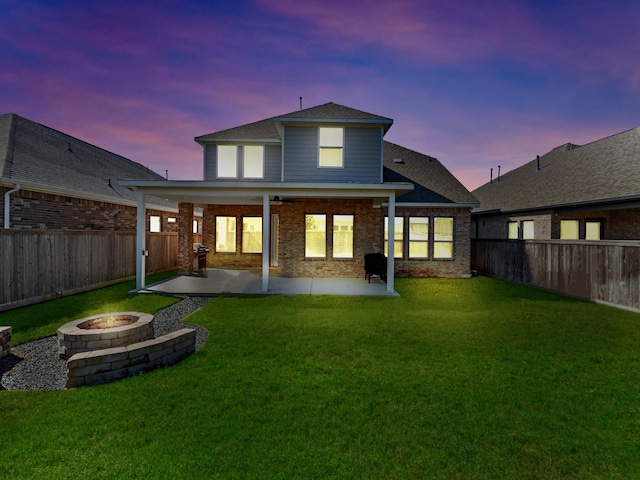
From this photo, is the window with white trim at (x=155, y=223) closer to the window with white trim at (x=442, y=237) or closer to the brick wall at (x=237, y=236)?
the brick wall at (x=237, y=236)

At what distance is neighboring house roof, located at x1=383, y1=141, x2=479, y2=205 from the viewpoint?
1461 cm

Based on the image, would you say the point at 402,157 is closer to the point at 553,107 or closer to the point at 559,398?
the point at 553,107

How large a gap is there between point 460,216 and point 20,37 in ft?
65.3

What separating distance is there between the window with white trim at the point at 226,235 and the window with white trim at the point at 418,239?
8.67m

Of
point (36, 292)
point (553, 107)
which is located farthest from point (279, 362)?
point (553, 107)

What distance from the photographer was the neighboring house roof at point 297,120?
1221 cm

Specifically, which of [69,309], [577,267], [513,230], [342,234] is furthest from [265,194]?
[513,230]

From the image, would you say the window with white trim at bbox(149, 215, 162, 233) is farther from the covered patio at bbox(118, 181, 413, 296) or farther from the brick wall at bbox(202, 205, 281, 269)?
the covered patio at bbox(118, 181, 413, 296)

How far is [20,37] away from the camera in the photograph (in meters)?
12.1

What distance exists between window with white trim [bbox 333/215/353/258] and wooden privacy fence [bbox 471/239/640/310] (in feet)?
23.3

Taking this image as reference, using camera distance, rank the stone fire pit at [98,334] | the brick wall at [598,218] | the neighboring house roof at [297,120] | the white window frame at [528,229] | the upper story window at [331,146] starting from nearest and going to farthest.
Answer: the stone fire pit at [98,334]
the neighboring house roof at [297,120]
the upper story window at [331,146]
the brick wall at [598,218]
the white window frame at [528,229]

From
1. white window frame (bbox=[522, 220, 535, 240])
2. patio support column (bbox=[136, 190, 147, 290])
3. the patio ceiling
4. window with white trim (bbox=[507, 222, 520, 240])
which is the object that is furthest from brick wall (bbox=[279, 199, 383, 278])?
window with white trim (bbox=[507, 222, 520, 240])

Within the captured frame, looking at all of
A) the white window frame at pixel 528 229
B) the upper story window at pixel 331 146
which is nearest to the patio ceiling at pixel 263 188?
the upper story window at pixel 331 146

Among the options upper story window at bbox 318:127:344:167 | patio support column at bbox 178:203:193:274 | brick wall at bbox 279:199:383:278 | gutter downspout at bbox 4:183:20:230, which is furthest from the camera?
patio support column at bbox 178:203:193:274
